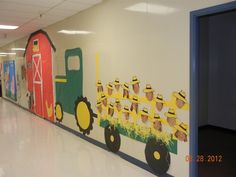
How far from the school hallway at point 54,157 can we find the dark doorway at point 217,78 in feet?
7.10

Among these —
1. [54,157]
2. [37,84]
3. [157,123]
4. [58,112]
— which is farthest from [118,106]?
[37,84]

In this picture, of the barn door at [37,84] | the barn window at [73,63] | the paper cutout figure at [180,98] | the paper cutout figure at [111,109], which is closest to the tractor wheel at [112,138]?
the paper cutout figure at [111,109]

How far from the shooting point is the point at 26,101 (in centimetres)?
895

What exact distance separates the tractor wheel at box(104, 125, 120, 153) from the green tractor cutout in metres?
0.59

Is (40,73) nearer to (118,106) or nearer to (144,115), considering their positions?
(118,106)

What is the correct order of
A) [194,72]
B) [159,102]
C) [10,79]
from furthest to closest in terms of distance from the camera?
[10,79]
[159,102]
[194,72]

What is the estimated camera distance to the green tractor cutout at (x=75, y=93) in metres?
5.02

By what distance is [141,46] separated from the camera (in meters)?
3.46

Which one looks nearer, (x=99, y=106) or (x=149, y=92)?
(x=149, y=92)

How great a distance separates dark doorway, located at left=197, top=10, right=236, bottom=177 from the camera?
531 centimetres

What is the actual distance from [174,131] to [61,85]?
373 cm

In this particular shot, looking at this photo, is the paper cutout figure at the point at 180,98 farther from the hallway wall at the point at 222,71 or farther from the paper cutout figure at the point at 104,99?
the hallway wall at the point at 222,71

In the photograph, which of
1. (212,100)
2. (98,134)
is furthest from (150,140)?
(212,100)

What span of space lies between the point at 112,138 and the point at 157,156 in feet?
3.81
